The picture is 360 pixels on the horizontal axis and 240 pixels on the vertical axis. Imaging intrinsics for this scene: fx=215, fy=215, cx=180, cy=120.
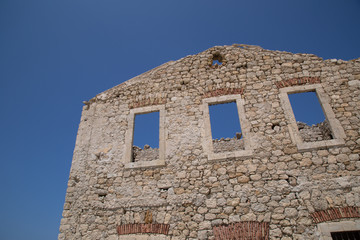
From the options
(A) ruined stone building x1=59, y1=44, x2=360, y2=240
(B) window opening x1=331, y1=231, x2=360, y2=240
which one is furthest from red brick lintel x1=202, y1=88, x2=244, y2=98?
(B) window opening x1=331, y1=231, x2=360, y2=240

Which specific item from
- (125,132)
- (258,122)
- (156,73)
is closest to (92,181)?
(125,132)

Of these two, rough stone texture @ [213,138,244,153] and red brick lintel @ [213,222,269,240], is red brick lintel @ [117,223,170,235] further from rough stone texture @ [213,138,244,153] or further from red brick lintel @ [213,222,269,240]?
rough stone texture @ [213,138,244,153]

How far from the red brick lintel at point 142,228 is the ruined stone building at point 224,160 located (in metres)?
0.02

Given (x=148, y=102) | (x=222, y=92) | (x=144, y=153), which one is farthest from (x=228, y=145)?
(x=148, y=102)

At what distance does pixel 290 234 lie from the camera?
4.36 metres

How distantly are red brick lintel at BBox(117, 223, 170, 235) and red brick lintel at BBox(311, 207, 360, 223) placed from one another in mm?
3157

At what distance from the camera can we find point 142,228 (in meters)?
4.95

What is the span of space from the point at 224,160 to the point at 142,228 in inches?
98.6

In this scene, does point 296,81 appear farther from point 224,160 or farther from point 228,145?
point 224,160

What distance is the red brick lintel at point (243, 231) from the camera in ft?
14.5

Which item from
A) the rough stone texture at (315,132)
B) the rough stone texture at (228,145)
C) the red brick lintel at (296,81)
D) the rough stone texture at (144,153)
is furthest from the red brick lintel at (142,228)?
the rough stone texture at (315,132)

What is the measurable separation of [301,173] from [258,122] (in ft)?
5.12

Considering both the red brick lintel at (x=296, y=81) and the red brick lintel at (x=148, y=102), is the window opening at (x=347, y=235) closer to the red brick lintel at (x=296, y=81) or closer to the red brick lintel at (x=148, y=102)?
the red brick lintel at (x=296, y=81)

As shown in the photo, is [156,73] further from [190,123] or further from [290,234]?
[290,234]
